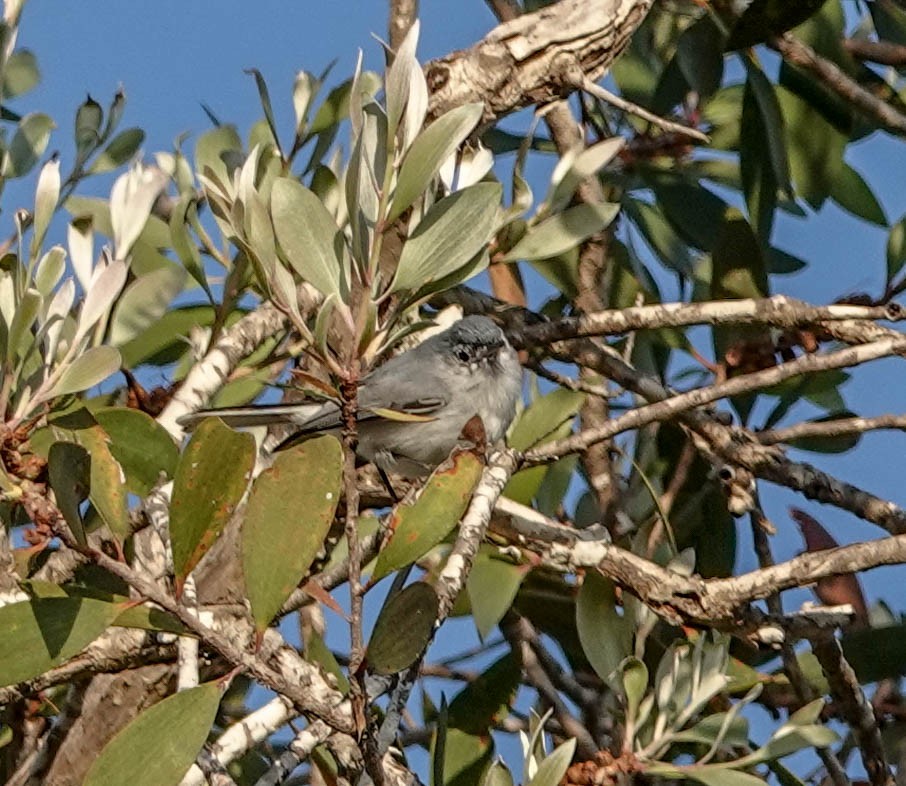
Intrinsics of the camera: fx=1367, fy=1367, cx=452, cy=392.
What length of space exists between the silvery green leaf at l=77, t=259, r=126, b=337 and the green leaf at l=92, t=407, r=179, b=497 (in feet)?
0.61

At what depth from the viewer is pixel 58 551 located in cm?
237

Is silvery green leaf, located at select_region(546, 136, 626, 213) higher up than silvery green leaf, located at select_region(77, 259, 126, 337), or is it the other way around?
silvery green leaf, located at select_region(546, 136, 626, 213)

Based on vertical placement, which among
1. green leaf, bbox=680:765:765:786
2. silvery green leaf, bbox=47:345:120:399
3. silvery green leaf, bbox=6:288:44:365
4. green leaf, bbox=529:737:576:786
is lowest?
green leaf, bbox=680:765:765:786

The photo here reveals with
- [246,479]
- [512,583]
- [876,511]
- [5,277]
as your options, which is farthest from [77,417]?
[876,511]

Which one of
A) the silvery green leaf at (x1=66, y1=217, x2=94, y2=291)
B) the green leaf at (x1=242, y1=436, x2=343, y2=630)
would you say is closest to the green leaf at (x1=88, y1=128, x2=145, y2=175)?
the silvery green leaf at (x1=66, y1=217, x2=94, y2=291)

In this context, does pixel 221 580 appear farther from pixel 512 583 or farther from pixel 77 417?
pixel 77 417

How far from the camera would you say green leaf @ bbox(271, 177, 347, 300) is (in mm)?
1653

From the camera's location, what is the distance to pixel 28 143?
2.42 meters

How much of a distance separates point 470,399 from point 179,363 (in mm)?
737

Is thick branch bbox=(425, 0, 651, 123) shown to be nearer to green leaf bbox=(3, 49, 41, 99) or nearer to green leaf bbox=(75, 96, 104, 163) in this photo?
green leaf bbox=(75, 96, 104, 163)

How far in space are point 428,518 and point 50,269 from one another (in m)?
0.64

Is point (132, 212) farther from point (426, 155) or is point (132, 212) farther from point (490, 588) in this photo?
point (490, 588)

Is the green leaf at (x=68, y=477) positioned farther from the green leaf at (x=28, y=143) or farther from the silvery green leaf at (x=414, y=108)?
the green leaf at (x=28, y=143)

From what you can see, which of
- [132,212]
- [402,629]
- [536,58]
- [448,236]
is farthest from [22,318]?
[536,58]
